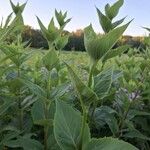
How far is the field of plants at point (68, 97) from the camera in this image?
4.74 feet

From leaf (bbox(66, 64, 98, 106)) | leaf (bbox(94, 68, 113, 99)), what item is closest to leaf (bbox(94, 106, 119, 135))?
leaf (bbox(94, 68, 113, 99))

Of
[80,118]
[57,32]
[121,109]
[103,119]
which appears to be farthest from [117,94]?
[80,118]

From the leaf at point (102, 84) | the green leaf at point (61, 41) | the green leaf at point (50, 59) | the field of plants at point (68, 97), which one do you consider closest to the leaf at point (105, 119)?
the field of plants at point (68, 97)

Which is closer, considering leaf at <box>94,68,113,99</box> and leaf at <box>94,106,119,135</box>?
leaf at <box>94,68,113,99</box>

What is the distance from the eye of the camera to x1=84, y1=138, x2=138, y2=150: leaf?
1428 mm

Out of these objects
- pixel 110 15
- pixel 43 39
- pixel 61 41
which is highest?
pixel 110 15

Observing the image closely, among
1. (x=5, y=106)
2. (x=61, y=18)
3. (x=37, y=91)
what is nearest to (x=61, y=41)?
(x=61, y=18)

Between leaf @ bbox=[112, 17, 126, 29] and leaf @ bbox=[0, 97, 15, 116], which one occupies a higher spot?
leaf @ bbox=[112, 17, 126, 29]

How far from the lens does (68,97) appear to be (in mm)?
2287

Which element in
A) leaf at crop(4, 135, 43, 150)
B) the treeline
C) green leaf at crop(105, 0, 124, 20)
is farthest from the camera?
the treeline

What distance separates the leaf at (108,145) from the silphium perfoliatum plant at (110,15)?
610 mm

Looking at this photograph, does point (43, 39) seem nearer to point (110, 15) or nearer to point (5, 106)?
point (110, 15)

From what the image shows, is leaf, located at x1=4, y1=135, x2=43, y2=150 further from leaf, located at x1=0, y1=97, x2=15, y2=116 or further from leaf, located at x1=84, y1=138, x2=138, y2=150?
leaf, located at x1=84, y1=138, x2=138, y2=150

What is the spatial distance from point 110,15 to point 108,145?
98 centimetres
